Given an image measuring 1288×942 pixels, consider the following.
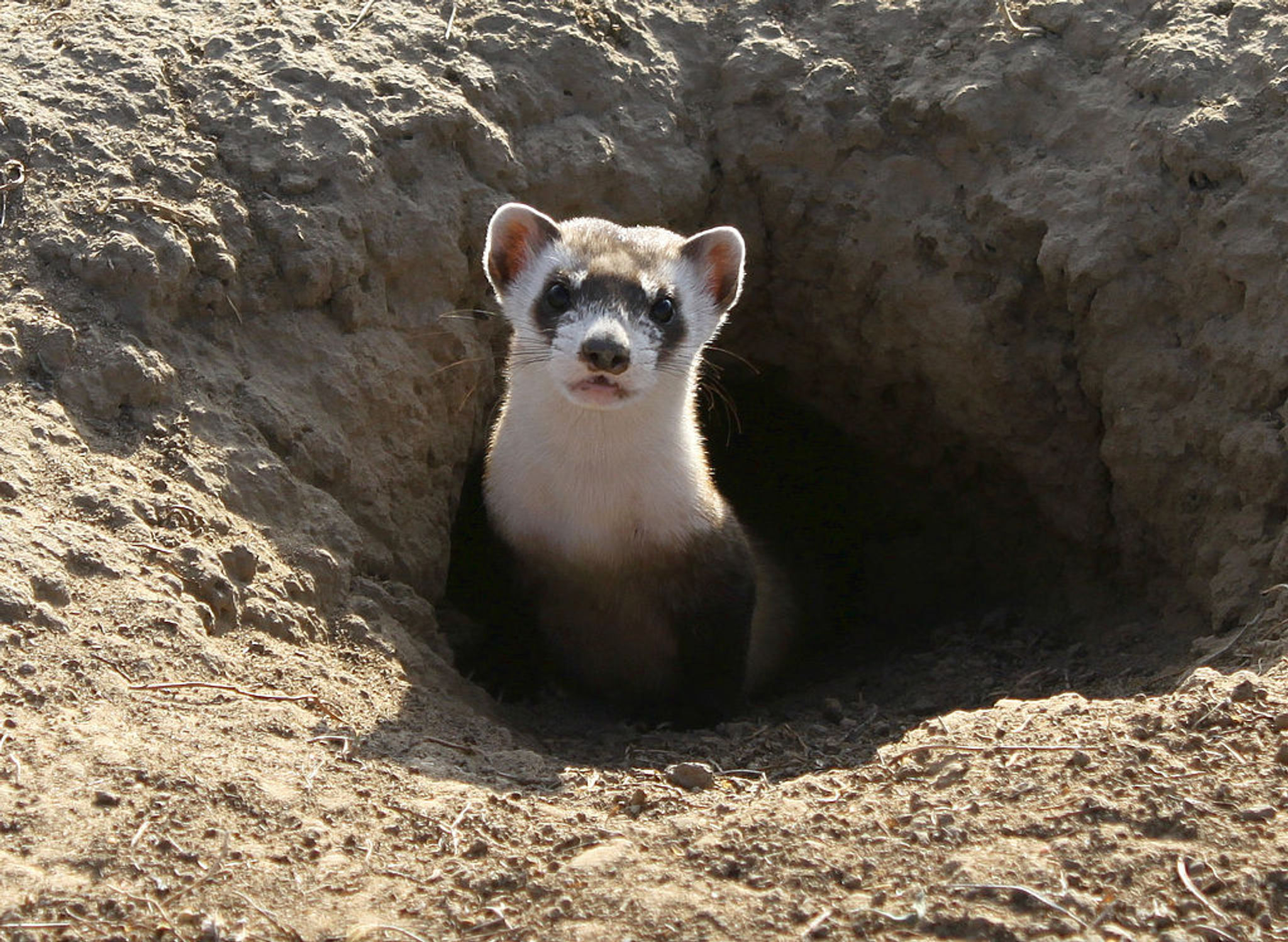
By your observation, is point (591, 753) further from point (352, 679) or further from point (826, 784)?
point (826, 784)

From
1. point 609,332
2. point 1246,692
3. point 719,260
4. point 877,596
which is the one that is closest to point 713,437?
point 877,596

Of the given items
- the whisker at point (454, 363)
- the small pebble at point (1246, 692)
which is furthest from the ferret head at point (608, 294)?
the small pebble at point (1246, 692)

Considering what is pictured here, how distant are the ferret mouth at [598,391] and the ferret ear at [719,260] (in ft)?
3.05

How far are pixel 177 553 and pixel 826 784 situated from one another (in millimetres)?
2033

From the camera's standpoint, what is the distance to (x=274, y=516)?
441 cm

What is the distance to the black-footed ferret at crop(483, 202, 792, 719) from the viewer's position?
15.4 feet

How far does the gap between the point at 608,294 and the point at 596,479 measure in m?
0.68

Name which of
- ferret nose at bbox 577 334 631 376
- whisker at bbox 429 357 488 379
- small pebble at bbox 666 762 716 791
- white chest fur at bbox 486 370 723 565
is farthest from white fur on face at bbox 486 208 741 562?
small pebble at bbox 666 762 716 791

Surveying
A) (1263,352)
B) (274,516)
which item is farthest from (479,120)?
(1263,352)

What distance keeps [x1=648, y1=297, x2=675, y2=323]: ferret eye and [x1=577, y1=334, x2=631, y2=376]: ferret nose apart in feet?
1.96

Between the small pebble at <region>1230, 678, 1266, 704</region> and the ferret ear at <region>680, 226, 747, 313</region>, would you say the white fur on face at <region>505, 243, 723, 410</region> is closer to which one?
the ferret ear at <region>680, 226, 747, 313</region>

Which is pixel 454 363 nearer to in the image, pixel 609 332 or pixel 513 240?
pixel 513 240

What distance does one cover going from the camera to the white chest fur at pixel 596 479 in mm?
4699

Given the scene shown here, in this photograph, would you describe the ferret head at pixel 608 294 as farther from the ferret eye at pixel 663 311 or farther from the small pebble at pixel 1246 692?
the small pebble at pixel 1246 692
